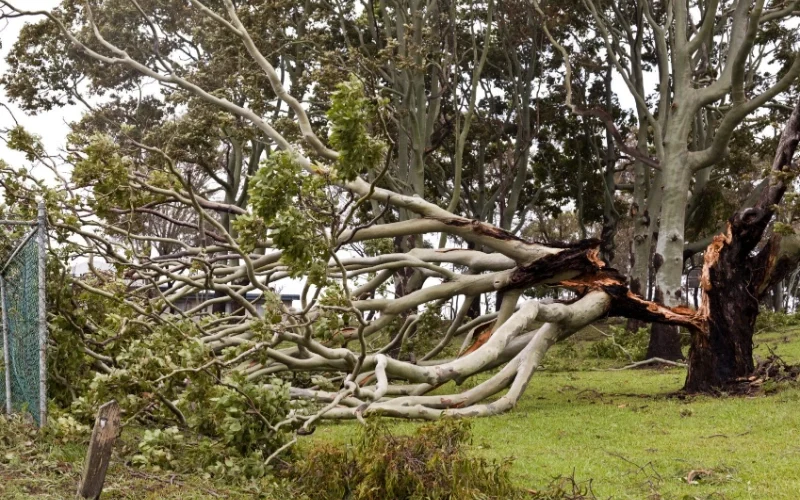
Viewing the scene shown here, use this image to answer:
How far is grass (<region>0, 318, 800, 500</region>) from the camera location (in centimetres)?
580

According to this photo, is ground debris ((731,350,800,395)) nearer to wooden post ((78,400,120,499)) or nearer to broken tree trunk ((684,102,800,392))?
broken tree trunk ((684,102,800,392))

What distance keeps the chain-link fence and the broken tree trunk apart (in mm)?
8518

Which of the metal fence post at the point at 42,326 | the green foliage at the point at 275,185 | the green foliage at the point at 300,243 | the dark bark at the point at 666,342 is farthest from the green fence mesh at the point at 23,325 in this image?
the dark bark at the point at 666,342

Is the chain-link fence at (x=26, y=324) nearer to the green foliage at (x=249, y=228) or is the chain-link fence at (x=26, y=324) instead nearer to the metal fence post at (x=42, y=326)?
the metal fence post at (x=42, y=326)

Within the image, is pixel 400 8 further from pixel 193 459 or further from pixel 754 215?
pixel 193 459

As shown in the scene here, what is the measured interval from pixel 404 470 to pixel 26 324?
4.52 m

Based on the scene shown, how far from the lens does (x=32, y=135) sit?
32.2 ft

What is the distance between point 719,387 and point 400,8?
34.1 ft

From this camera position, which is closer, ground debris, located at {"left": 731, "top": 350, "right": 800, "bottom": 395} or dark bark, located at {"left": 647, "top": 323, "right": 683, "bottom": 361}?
ground debris, located at {"left": 731, "top": 350, "right": 800, "bottom": 395}

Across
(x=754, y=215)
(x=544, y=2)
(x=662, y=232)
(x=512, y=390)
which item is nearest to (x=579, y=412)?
(x=512, y=390)

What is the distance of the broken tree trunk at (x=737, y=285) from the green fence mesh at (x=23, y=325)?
854cm

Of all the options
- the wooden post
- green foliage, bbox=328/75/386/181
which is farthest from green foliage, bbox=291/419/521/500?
green foliage, bbox=328/75/386/181

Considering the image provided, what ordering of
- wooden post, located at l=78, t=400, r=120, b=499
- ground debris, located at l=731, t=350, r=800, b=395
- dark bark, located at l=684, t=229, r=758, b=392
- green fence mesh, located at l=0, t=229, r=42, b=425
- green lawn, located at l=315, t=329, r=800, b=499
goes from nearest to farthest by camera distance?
1. wooden post, located at l=78, t=400, r=120, b=499
2. green lawn, located at l=315, t=329, r=800, b=499
3. green fence mesh, located at l=0, t=229, r=42, b=425
4. ground debris, located at l=731, t=350, r=800, b=395
5. dark bark, located at l=684, t=229, r=758, b=392

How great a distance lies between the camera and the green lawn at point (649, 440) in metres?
6.11
